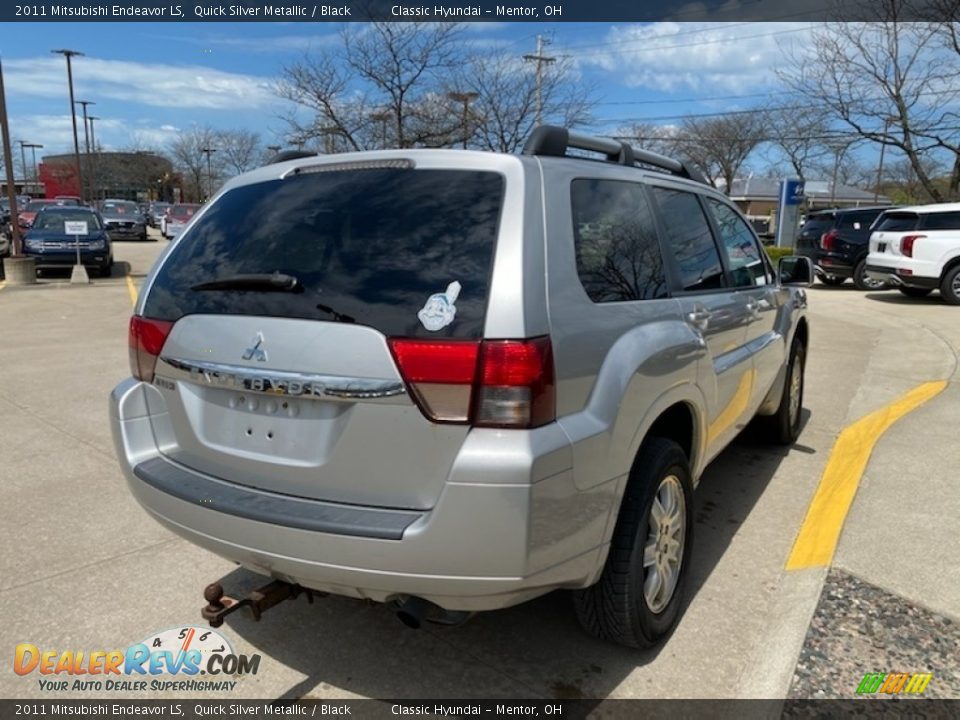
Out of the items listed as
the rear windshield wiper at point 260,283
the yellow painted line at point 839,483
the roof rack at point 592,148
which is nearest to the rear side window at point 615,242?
the roof rack at point 592,148

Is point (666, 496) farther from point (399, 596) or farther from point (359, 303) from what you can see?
point (359, 303)

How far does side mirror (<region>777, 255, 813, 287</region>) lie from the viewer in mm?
4789

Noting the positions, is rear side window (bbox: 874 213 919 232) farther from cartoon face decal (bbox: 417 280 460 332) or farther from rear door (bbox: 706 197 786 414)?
cartoon face decal (bbox: 417 280 460 332)

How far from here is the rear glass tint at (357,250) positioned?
2072 millimetres

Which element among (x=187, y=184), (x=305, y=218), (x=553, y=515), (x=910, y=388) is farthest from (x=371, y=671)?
(x=187, y=184)

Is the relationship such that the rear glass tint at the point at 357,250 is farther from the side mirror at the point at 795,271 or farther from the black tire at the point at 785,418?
the black tire at the point at 785,418

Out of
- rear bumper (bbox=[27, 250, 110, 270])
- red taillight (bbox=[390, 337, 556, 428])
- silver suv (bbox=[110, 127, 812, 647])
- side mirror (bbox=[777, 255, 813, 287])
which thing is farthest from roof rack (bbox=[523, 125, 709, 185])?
rear bumper (bbox=[27, 250, 110, 270])

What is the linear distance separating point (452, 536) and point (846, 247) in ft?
54.5

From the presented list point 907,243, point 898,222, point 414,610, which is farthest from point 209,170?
point 414,610

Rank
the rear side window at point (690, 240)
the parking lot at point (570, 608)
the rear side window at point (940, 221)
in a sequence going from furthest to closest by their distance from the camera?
the rear side window at point (940, 221) → the rear side window at point (690, 240) → the parking lot at point (570, 608)

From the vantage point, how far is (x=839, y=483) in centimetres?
443

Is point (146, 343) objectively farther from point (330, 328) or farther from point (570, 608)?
Result: point (570, 608)

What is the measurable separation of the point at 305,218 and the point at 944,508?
3.81 metres

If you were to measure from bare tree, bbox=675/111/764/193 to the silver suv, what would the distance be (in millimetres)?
51638
